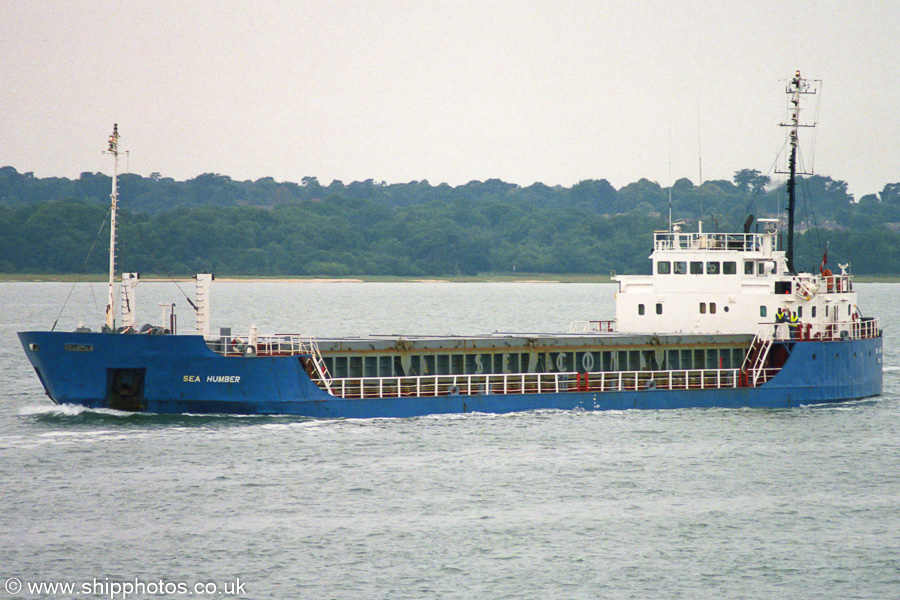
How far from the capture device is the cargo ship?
3975 cm

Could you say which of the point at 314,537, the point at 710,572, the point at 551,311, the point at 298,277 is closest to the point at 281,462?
the point at 314,537

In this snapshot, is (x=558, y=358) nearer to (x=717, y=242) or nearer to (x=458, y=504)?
(x=717, y=242)

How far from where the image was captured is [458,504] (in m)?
31.9

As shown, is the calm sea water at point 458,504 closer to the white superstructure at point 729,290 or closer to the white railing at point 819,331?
the white railing at point 819,331

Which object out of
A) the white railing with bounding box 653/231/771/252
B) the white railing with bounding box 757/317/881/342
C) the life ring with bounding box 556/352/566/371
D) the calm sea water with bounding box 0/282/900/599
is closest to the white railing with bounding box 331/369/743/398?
the life ring with bounding box 556/352/566/371

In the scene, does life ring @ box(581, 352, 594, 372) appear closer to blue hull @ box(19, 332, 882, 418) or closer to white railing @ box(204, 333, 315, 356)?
blue hull @ box(19, 332, 882, 418)

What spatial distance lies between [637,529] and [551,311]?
364 feet

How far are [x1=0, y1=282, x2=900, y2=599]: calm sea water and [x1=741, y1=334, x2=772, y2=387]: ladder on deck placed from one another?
1880mm

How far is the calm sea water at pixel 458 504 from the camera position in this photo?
85.9 ft

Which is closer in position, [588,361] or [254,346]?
[254,346]

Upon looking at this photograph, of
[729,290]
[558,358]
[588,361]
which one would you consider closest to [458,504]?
[558,358]

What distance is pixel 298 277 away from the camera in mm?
196500

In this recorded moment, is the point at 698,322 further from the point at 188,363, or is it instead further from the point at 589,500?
the point at 188,363

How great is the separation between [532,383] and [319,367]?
30.8 feet
